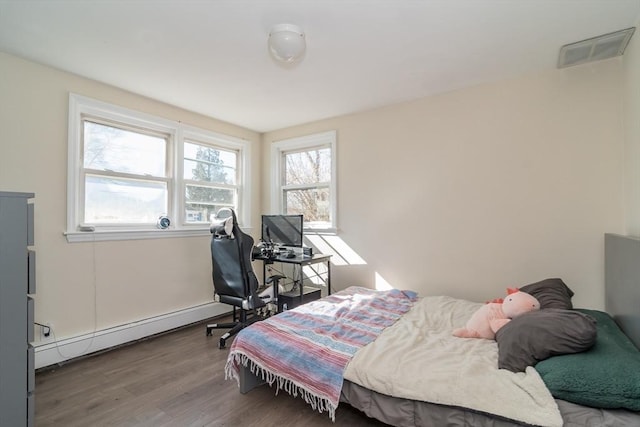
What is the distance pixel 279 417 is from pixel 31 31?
9.70ft

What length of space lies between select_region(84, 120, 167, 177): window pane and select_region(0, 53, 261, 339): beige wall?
0.24 meters

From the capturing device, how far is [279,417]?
1787 millimetres

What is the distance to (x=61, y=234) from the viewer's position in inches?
98.0

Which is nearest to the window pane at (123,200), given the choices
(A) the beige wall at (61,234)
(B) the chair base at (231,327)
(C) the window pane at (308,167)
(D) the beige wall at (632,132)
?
(A) the beige wall at (61,234)

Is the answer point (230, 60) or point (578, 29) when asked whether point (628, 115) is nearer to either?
point (578, 29)

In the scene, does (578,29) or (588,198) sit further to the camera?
(588,198)

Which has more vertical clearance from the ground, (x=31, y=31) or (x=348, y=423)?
(x=31, y=31)

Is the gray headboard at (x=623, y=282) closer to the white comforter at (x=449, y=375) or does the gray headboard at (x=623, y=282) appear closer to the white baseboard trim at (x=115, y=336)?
the white comforter at (x=449, y=375)

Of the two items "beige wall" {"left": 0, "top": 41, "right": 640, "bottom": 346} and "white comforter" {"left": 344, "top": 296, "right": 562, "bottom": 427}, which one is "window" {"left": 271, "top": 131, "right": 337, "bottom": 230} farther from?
"white comforter" {"left": 344, "top": 296, "right": 562, "bottom": 427}

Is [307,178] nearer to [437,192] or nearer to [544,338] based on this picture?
[437,192]

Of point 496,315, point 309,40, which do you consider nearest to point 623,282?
point 496,315

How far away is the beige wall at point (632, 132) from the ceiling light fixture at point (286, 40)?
7.03 ft

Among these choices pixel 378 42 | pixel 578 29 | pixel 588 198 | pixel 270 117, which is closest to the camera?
pixel 578 29

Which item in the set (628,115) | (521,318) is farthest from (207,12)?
(628,115)
